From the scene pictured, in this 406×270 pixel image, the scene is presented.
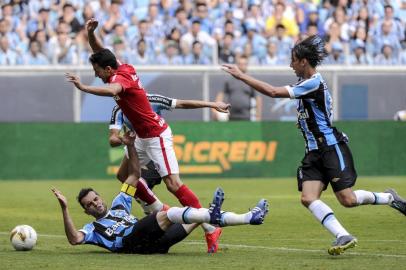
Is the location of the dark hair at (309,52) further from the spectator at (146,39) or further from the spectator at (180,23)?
the spectator at (180,23)

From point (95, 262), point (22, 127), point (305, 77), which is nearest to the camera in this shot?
point (95, 262)

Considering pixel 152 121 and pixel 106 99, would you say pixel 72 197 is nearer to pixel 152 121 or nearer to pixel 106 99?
pixel 106 99

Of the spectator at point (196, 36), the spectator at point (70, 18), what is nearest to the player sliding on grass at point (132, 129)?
the spectator at point (196, 36)

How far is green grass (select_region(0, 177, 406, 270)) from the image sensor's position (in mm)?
11250

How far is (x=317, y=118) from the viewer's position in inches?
484

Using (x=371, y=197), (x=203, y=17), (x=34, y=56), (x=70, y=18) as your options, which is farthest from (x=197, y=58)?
(x=371, y=197)

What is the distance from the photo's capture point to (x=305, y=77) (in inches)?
483

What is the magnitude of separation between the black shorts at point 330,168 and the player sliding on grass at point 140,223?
0.69m

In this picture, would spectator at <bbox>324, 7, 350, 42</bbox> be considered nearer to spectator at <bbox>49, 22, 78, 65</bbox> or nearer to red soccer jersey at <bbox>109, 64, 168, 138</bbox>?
spectator at <bbox>49, 22, 78, 65</bbox>

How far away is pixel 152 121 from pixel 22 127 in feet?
45.6

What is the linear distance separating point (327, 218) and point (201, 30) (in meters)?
17.4

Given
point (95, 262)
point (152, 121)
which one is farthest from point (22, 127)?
point (95, 262)

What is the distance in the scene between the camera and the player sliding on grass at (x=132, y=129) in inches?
546

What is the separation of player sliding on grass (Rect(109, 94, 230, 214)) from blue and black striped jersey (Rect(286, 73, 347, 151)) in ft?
5.49
